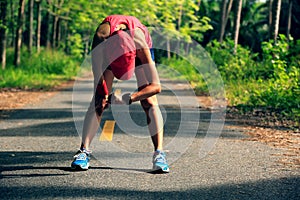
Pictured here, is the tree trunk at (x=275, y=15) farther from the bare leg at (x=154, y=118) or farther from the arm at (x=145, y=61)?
the arm at (x=145, y=61)

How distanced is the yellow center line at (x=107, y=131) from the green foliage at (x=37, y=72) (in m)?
8.65

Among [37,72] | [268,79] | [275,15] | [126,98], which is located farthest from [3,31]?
[126,98]

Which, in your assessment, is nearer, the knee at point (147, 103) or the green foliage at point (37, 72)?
the knee at point (147, 103)

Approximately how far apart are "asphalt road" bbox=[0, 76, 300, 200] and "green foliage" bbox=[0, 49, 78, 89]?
9.33 m

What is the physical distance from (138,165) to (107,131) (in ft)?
9.36

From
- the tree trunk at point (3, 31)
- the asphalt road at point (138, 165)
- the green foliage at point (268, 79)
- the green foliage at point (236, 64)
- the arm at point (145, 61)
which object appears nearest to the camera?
the asphalt road at point (138, 165)

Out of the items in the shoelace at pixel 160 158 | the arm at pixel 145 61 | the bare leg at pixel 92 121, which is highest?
the arm at pixel 145 61

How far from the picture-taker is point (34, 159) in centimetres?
624

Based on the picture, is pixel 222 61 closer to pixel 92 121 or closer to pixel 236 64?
pixel 236 64

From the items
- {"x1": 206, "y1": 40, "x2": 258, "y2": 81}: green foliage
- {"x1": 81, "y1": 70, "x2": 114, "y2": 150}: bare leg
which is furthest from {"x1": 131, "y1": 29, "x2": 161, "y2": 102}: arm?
{"x1": 206, "y1": 40, "x2": 258, "y2": 81}: green foliage

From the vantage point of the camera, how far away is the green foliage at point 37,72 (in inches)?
759

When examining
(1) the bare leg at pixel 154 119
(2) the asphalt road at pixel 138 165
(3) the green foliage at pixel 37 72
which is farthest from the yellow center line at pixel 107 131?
(3) the green foliage at pixel 37 72

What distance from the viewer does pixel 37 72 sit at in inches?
968

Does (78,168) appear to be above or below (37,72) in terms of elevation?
above
